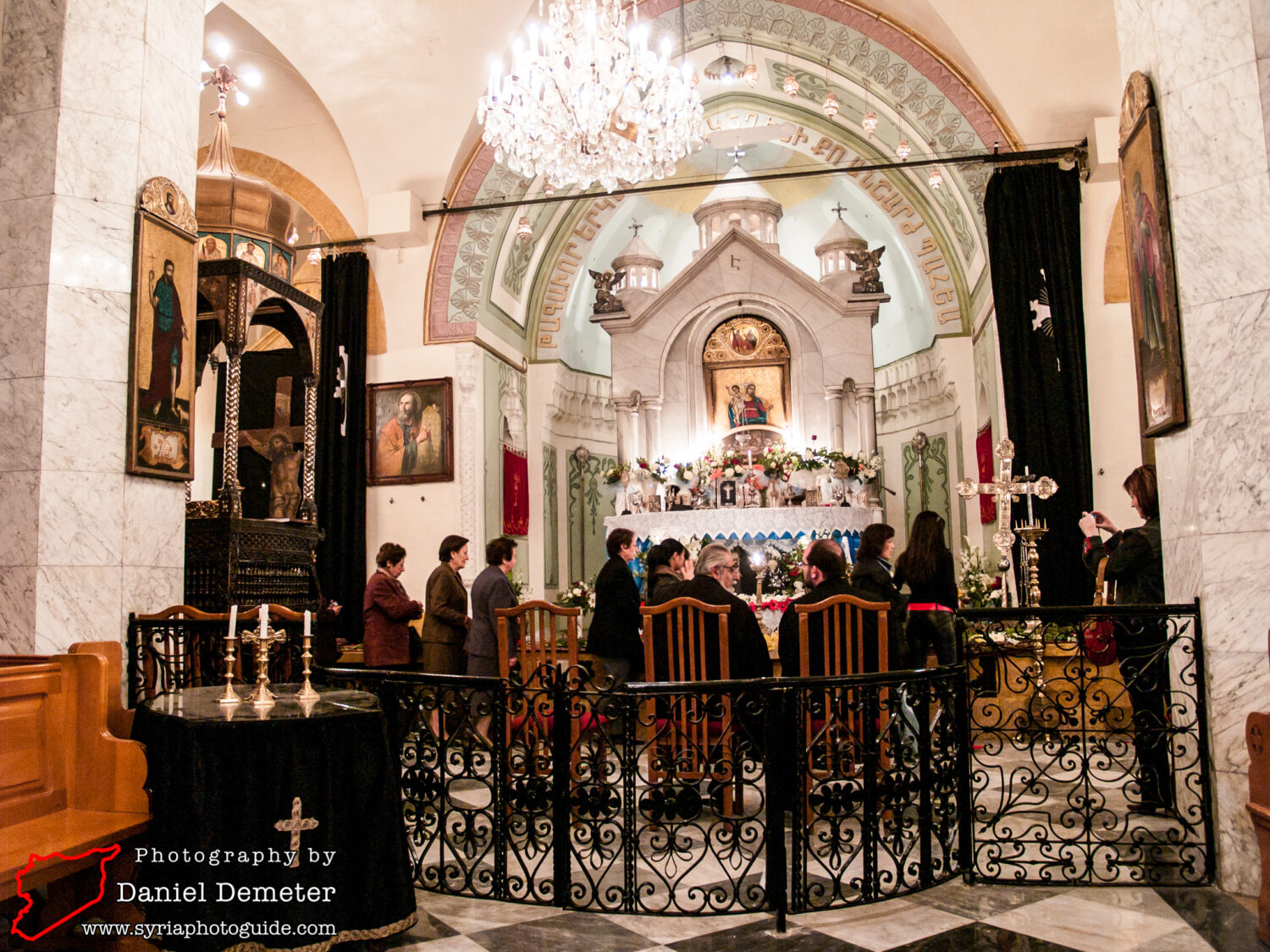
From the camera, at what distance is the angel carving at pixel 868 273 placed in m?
12.6

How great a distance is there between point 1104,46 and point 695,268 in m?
5.88

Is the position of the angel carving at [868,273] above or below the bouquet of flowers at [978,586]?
above

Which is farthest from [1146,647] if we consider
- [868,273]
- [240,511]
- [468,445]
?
[868,273]

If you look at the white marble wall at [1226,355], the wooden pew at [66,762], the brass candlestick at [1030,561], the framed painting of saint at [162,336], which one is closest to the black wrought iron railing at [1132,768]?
the white marble wall at [1226,355]

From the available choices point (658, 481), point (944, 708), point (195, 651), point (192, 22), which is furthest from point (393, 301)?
point (944, 708)

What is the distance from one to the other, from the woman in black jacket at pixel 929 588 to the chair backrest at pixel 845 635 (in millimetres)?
500

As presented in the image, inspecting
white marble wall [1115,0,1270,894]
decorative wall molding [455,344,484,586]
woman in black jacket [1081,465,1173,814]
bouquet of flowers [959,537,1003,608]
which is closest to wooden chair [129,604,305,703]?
woman in black jacket [1081,465,1173,814]

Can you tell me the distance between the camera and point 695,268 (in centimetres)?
1315

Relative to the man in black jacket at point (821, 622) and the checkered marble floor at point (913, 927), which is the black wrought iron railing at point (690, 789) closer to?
the checkered marble floor at point (913, 927)

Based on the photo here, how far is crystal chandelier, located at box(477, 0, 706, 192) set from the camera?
21.5ft

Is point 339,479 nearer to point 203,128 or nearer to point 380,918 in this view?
point 203,128

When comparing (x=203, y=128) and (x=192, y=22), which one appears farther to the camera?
(x=203, y=128)

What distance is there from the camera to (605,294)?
1316 centimetres

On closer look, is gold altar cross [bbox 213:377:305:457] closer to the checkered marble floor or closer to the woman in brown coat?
the woman in brown coat
